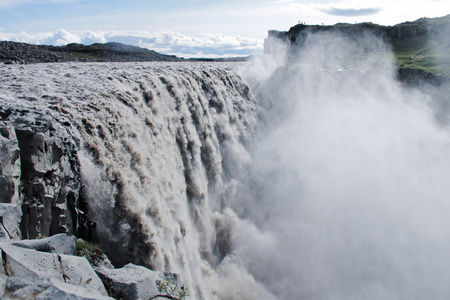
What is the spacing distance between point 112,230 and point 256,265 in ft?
28.3

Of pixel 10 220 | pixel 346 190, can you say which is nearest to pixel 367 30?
pixel 346 190

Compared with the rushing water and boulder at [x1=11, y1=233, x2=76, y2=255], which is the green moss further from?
the rushing water

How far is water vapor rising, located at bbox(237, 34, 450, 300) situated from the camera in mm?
15812

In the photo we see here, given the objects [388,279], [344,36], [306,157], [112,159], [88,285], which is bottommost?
[388,279]

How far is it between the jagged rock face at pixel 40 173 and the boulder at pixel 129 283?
5.89 ft

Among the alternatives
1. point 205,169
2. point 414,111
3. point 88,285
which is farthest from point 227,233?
point 414,111

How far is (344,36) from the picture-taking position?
64.3 meters

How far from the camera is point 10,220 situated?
612 centimetres

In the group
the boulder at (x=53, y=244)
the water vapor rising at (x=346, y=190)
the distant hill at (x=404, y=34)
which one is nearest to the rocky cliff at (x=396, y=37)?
the distant hill at (x=404, y=34)

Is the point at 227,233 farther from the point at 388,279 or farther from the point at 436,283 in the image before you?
the point at 436,283

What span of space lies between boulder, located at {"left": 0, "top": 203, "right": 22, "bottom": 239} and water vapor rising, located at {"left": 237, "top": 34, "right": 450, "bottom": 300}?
437 inches

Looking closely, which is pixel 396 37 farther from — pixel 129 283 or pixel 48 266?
pixel 48 266

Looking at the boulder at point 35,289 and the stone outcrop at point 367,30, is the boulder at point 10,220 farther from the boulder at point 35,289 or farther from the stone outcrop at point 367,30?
the stone outcrop at point 367,30

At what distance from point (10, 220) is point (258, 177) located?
1682 cm
